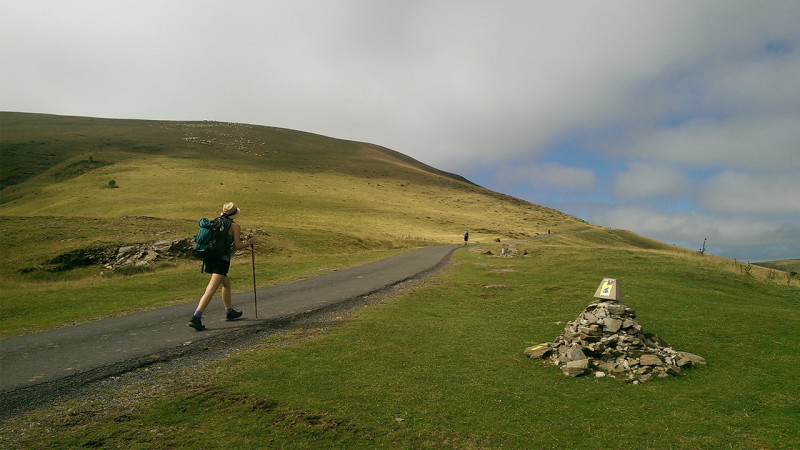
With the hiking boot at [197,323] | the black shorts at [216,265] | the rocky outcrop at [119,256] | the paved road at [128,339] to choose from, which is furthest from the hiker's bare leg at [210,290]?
the rocky outcrop at [119,256]

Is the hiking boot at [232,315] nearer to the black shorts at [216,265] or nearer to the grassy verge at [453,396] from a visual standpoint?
the black shorts at [216,265]

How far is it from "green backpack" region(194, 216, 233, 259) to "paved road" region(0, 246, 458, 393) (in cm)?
225

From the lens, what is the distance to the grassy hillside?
22.0 m

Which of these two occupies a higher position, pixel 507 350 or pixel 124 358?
pixel 507 350

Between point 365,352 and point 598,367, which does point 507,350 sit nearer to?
point 598,367

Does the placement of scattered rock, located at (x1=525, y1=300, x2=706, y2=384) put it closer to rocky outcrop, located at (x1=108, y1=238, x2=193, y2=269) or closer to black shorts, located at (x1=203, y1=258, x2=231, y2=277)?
black shorts, located at (x1=203, y1=258, x2=231, y2=277)

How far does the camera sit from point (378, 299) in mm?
16578

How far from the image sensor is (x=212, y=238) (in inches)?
440

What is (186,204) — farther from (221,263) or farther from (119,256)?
(221,263)

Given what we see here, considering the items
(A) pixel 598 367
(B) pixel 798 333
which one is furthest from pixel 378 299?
(B) pixel 798 333

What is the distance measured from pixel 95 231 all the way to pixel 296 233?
16.5 m

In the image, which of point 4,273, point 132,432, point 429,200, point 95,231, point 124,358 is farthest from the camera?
point 429,200

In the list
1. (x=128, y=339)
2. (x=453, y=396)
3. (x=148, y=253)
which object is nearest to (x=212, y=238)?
(x=128, y=339)

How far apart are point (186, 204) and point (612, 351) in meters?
60.1
